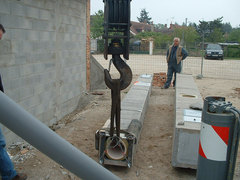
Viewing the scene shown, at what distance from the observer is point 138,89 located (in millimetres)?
8109

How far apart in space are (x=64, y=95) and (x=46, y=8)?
7.82 feet

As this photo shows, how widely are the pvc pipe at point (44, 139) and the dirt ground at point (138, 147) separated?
349 centimetres

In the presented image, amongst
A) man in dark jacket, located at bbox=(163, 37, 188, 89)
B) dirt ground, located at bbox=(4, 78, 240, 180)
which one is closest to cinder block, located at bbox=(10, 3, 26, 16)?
dirt ground, located at bbox=(4, 78, 240, 180)

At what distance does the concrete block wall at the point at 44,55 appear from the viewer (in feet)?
16.7

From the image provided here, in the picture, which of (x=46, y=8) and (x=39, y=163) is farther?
(x=46, y=8)

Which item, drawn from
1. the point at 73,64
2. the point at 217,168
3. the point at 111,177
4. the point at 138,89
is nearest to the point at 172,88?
the point at 138,89

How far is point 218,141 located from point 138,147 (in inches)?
118

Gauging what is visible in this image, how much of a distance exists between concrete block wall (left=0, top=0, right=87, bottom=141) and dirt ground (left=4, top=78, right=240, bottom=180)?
65 centimetres

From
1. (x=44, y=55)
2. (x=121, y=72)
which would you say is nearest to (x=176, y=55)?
(x=44, y=55)

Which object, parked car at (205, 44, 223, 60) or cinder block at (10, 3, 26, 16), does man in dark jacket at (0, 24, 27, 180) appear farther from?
parked car at (205, 44, 223, 60)

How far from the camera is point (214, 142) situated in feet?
8.10

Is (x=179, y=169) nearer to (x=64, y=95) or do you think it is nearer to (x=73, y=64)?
(x=64, y=95)

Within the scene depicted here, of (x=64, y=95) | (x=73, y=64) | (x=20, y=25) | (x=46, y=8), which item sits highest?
(x=46, y=8)

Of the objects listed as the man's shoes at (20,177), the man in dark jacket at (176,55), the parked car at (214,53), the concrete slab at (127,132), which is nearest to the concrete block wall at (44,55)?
the man's shoes at (20,177)
